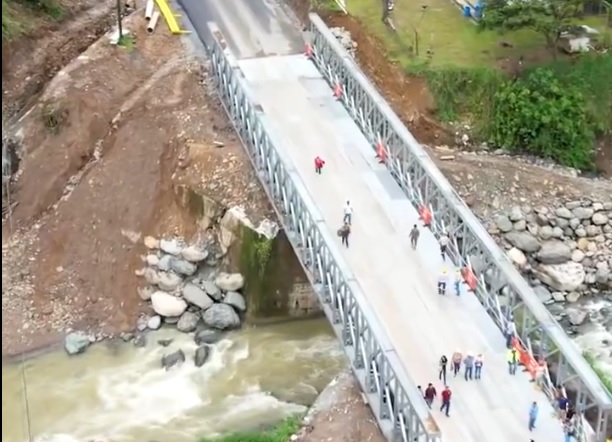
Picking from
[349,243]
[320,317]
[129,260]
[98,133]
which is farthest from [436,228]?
[98,133]

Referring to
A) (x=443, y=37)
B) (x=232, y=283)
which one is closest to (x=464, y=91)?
(x=443, y=37)

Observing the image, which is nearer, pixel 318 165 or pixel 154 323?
pixel 318 165

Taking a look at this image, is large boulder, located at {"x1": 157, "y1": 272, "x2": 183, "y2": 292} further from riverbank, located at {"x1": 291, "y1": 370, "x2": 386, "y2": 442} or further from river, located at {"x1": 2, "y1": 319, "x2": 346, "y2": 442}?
riverbank, located at {"x1": 291, "y1": 370, "x2": 386, "y2": 442}

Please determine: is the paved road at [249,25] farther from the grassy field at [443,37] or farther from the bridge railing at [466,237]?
the grassy field at [443,37]

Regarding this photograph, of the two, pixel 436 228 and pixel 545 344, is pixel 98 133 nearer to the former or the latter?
pixel 436 228

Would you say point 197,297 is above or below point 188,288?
below

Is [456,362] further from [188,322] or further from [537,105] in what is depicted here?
[537,105]

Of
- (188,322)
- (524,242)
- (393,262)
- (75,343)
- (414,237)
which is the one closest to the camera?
(393,262)
